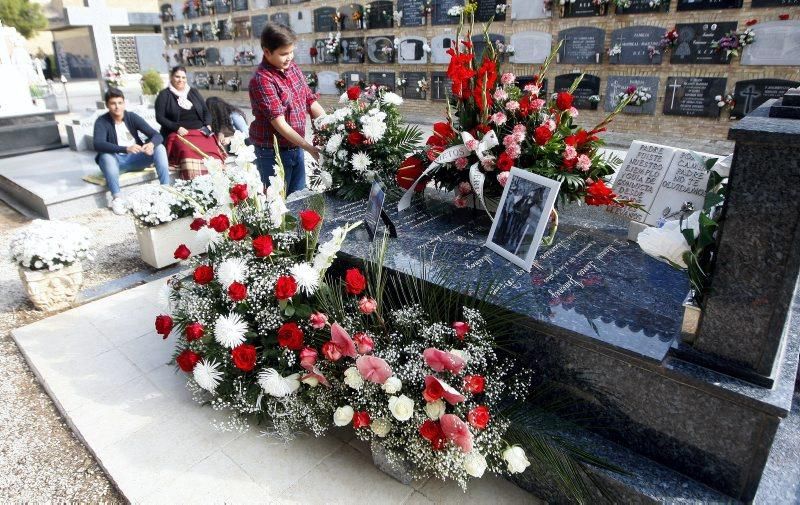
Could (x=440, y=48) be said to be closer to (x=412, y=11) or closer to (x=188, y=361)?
(x=412, y=11)

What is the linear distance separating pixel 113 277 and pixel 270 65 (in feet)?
7.19

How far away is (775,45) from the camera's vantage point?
22.2 feet

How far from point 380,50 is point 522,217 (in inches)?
366

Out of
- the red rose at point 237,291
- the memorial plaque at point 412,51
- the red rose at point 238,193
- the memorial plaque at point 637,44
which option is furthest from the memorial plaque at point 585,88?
the red rose at point 237,291

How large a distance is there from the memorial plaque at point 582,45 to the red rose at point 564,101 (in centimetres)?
609

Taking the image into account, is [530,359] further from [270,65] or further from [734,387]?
[270,65]

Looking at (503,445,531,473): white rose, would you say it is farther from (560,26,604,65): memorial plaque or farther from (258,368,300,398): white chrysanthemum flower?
(560,26,604,65): memorial plaque

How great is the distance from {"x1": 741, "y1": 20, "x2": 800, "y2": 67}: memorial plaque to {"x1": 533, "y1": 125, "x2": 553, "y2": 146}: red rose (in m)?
6.08

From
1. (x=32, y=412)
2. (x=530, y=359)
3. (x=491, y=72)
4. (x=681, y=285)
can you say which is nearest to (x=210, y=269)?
(x=32, y=412)

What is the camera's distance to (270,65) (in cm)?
359

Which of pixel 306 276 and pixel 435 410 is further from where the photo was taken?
pixel 306 276

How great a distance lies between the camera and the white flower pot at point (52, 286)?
362 cm

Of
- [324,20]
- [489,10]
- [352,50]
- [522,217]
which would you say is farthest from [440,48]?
[522,217]

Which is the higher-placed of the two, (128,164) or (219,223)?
(219,223)
